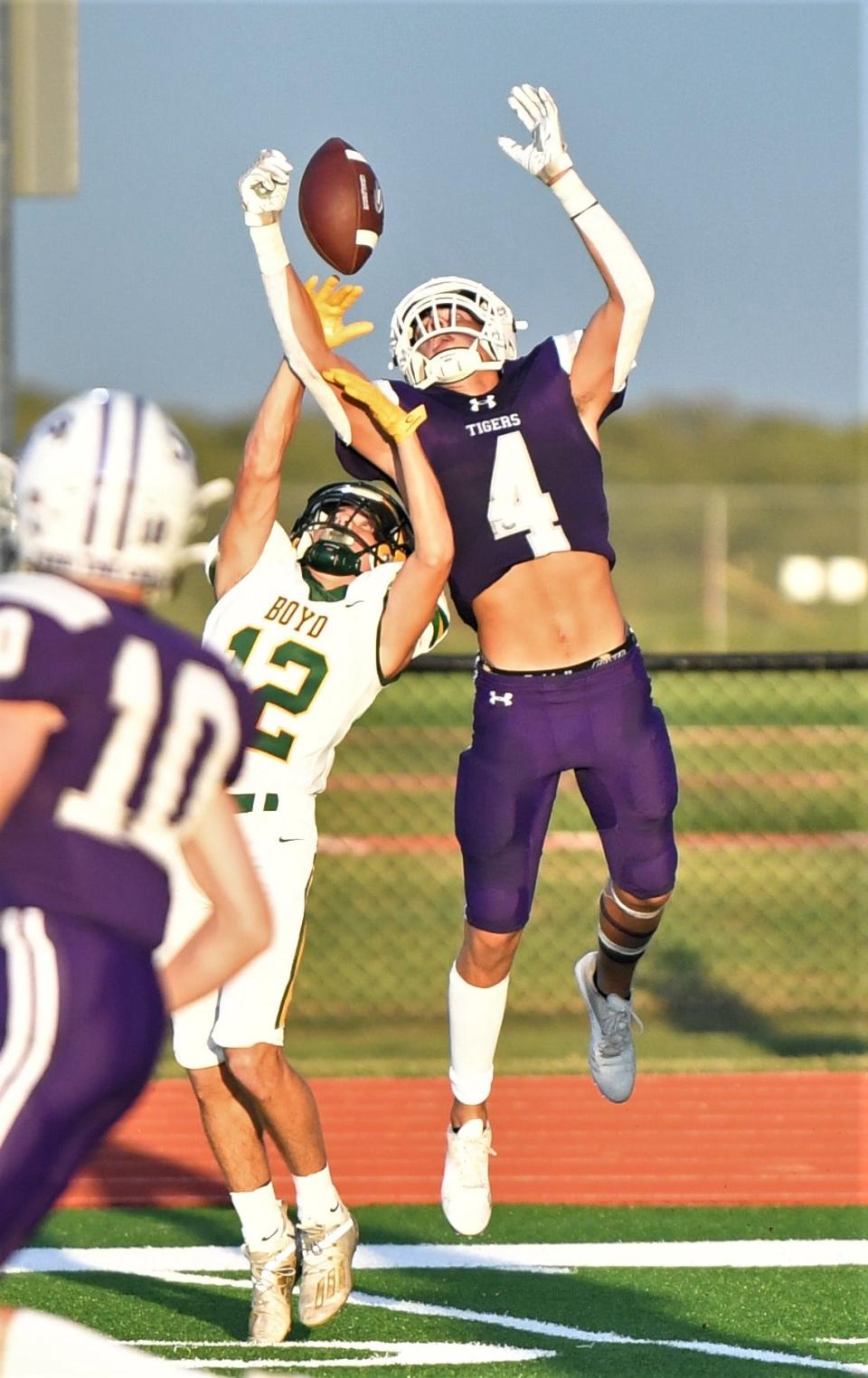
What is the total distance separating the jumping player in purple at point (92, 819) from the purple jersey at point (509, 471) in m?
2.21

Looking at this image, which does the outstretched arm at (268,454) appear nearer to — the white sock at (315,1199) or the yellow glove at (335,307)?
the yellow glove at (335,307)

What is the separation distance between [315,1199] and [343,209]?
90.7 inches

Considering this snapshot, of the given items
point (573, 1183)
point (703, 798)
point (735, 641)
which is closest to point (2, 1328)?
point (573, 1183)

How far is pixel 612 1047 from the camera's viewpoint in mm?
5465

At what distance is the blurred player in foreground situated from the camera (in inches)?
181

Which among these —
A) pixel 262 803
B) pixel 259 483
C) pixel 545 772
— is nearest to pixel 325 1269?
pixel 262 803

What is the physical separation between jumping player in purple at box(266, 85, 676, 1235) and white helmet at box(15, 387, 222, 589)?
2.07 metres

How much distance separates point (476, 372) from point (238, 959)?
257 cm

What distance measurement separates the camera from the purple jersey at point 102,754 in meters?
2.63

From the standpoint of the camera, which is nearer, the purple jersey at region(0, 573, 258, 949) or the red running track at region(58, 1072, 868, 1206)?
the purple jersey at region(0, 573, 258, 949)

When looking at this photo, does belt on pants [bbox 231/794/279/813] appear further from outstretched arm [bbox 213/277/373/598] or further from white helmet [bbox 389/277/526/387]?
white helmet [bbox 389/277/526/387]

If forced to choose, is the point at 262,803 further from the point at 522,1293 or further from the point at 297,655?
the point at 522,1293

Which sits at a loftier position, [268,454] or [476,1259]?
[268,454]

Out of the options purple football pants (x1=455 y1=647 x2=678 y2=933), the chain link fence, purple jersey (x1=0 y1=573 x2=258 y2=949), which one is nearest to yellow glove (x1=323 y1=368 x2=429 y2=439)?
purple football pants (x1=455 y1=647 x2=678 y2=933)
